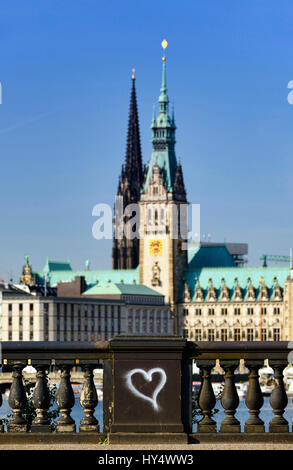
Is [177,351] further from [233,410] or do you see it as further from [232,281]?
[232,281]

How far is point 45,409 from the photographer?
1155cm

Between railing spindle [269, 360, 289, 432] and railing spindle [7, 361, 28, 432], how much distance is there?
206 centimetres

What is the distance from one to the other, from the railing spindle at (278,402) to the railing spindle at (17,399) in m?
2.06

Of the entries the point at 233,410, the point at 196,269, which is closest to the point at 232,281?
the point at 196,269

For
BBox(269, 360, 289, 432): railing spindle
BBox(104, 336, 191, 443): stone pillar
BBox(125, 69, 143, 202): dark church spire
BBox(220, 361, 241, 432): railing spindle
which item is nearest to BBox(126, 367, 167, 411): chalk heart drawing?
BBox(104, 336, 191, 443): stone pillar

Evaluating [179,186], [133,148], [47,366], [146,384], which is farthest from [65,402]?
[133,148]

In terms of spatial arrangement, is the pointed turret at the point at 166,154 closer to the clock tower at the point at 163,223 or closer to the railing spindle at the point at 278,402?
the clock tower at the point at 163,223

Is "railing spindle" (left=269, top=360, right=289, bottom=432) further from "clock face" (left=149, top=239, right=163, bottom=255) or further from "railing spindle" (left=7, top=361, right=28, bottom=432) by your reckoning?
"clock face" (left=149, top=239, right=163, bottom=255)

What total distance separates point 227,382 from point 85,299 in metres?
155

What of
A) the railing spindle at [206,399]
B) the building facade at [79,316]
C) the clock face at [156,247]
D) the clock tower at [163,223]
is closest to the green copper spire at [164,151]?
the clock tower at [163,223]

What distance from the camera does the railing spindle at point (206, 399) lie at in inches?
447

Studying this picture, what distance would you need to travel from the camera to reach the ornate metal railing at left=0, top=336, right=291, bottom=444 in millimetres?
11117
